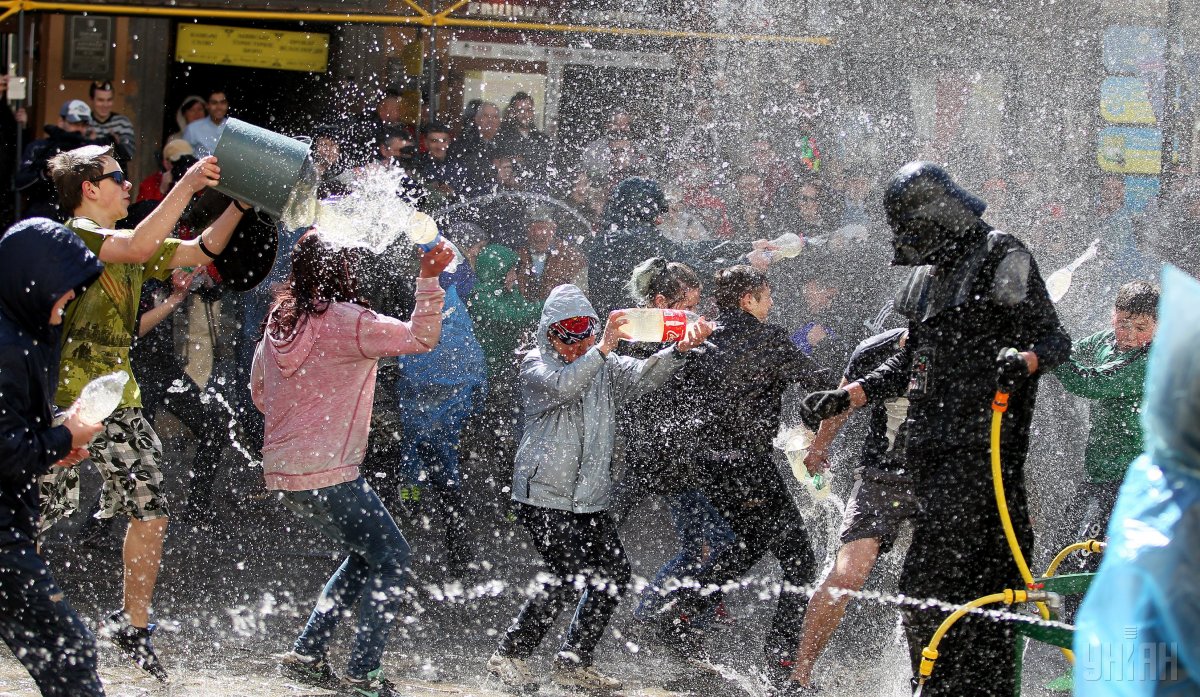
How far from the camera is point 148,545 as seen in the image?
5.29 meters

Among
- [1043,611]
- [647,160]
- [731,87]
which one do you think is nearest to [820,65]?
[731,87]

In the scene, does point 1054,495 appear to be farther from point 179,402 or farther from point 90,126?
point 90,126

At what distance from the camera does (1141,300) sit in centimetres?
598

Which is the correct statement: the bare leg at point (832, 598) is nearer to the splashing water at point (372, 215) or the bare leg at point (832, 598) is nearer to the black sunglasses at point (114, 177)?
the splashing water at point (372, 215)

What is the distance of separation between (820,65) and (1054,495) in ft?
12.1

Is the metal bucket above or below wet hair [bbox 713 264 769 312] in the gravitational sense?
above

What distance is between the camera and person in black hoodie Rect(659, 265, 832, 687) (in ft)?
19.3

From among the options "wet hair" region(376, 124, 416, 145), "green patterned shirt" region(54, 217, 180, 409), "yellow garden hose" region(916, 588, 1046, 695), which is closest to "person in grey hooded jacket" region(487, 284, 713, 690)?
"green patterned shirt" region(54, 217, 180, 409)

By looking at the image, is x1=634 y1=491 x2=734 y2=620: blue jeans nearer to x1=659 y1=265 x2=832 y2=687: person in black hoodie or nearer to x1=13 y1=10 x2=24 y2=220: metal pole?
x1=659 y1=265 x2=832 y2=687: person in black hoodie

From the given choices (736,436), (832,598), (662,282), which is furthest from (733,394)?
(832,598)

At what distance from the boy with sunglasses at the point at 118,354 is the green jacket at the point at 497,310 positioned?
10.3 ft

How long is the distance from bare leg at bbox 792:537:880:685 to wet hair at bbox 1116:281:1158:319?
1573 millimetres

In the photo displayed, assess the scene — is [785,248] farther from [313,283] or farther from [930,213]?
[313,283]

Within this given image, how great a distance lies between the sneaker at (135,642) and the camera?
5.17 meters
